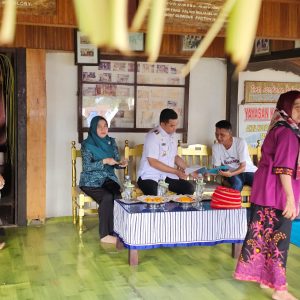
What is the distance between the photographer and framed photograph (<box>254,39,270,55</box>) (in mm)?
5141

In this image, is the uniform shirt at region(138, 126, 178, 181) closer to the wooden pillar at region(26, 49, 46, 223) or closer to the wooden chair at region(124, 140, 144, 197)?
the wooden chair at region(124, 140, 144, 197)

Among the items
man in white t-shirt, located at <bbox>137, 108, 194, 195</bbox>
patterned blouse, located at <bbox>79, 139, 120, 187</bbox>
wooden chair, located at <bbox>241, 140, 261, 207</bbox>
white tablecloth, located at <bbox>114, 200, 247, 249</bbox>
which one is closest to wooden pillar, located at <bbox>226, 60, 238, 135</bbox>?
wooden chair, located at <bbox>241, 140, 261, 207</bbox>

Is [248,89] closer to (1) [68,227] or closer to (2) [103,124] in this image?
(2) [103,124]

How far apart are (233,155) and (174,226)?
1547 millimetres

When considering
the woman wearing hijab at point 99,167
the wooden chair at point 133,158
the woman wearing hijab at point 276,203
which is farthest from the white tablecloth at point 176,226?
the wooden chair at point 133,158

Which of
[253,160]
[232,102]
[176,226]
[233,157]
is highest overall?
[232,102]

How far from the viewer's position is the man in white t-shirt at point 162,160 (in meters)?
4.62

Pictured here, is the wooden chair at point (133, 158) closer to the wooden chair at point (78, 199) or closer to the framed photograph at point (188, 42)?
the wooden chair at point (78, 199)

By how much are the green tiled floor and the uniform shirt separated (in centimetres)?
78

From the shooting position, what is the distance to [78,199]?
4.64m

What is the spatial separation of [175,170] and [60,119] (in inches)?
54.5

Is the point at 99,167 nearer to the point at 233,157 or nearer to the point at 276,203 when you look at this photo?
the point at 233,157

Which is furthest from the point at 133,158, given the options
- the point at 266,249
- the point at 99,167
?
the point at 266,249

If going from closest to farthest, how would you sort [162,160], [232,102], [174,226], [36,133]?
[174,226], [162,160], [36,133], [232,102]
